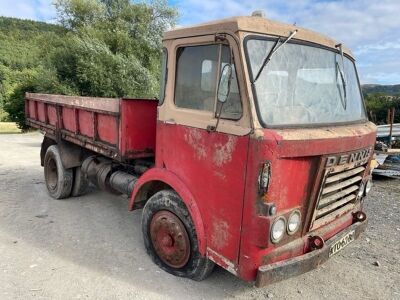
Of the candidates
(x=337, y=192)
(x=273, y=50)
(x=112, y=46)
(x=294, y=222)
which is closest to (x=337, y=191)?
(x=337, y=192)

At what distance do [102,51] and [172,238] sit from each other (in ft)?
51.1

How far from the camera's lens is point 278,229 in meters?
2.87

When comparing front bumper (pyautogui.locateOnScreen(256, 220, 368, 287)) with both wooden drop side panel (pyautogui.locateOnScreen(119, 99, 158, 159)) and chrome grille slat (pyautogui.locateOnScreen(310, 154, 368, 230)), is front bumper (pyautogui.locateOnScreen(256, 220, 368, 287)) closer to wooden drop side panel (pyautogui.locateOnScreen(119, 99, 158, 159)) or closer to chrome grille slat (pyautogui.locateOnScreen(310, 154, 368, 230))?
chrome grille slat (pyautogui.locateOnScreen(310, 154, 368, 230))

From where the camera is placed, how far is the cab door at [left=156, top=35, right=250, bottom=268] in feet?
9.44

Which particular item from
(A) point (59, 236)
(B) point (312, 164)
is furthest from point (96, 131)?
(B) point (312, 164)

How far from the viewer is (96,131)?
4.77 metres

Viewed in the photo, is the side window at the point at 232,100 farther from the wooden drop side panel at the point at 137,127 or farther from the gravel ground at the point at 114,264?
the gravel ground at the point at 114,264

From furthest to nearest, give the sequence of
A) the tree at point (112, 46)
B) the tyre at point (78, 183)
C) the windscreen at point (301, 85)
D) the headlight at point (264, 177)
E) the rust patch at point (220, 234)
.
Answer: the tree at point (112, 46) → the tyre at point (78, 183) → the rust patch at point (220, 234) → the windscreen at point (301, 85) → the headlight at point (264, 177)

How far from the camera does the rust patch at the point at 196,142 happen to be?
319cm

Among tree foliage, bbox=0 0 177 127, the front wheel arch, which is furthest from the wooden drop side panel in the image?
tree foliage, bbox=0 0 177 127

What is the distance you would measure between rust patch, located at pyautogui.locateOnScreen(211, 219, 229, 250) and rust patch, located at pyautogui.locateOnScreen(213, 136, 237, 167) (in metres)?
0.50

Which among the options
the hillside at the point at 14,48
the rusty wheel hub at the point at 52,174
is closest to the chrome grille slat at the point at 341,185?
the rusty wheel hub at the point at 52,174

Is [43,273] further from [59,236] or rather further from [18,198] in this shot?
[18,198]

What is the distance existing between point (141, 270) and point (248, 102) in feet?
7.19
